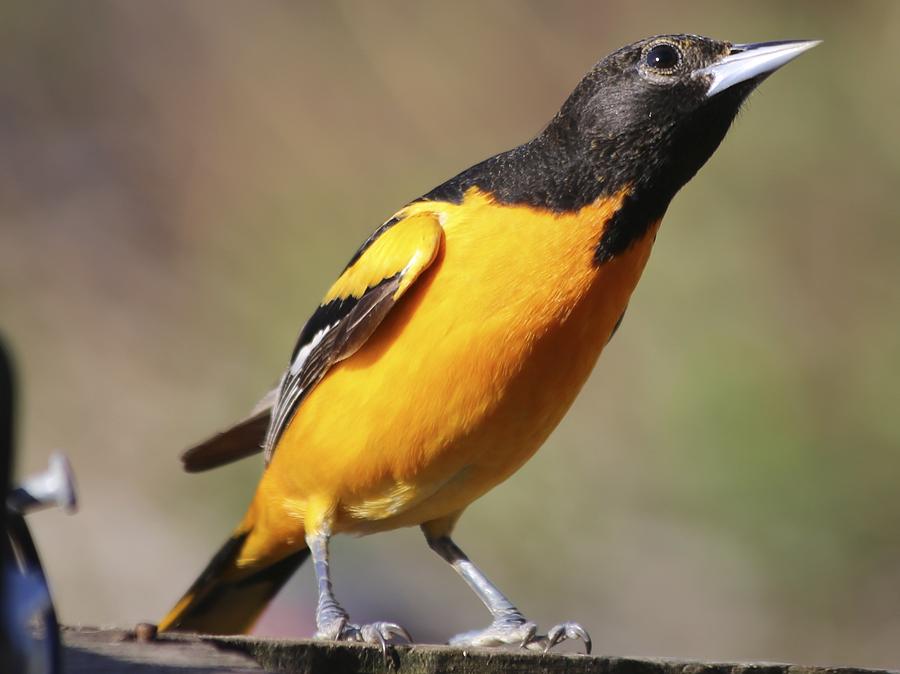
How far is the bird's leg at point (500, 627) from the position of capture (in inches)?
144

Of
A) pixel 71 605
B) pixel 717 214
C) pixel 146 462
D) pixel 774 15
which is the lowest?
pixel 71 605

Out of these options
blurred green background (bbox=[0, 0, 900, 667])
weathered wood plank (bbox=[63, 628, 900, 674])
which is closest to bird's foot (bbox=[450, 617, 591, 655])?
weathered wood plank (bbox=[63, 628, 900, 674])

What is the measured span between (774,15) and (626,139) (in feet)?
14.9

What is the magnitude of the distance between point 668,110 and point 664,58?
16 centimetres

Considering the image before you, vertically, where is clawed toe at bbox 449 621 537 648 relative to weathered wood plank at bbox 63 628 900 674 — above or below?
above

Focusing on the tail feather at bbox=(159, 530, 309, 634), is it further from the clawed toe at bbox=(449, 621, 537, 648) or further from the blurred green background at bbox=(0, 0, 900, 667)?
the blurred green background at bbox=(0, 0, 900, 667)

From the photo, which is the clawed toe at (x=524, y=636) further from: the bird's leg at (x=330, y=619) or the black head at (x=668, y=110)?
the black head at (x=668, y=110)

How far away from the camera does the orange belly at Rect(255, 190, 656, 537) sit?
3.67 meters

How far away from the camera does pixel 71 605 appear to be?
23.7 ft

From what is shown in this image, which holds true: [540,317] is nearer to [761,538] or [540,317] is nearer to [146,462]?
[761,538]

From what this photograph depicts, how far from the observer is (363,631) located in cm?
331

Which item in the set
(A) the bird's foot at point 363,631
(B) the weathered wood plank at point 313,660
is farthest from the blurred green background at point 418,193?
(B) the weathered wood plank at point 313,660

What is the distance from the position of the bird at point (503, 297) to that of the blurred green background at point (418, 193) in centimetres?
252

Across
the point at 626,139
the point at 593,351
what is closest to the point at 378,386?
the point at 593,351
